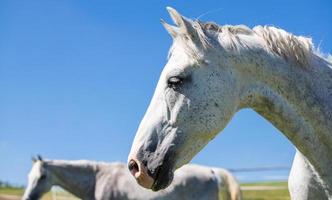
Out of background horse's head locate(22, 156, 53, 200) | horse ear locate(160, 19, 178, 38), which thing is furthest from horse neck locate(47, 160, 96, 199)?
horse ear locate(160, 19, 178, 38)

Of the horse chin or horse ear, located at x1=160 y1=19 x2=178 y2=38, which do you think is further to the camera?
horse ear, located at x1=160 y1=19 x2=178 y2=38

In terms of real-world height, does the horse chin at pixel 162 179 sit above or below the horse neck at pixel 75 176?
above

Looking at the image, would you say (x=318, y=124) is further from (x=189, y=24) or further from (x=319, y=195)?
(x=189, y=24)

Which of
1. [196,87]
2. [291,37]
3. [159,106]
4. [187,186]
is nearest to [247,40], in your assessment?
[291,37]

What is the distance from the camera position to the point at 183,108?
268 centimetres

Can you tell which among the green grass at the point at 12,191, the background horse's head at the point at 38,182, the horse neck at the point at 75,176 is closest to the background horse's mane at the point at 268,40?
the horse neck at the point at 75,176

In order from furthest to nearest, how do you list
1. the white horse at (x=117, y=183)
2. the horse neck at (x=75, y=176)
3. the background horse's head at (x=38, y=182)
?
the background horse's head at (x=38, y=182), the horse neck at (x=75, y=176), the white horse at (x=117, y=183)

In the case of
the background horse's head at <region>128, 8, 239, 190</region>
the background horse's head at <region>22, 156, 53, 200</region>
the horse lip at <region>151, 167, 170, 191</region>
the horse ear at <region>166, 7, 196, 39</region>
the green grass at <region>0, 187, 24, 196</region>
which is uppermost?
the horse ear at <region>166, 7, 196, 39</region>

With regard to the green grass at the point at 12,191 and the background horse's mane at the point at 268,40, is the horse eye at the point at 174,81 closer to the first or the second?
the background horse's mane at the point at 268,40

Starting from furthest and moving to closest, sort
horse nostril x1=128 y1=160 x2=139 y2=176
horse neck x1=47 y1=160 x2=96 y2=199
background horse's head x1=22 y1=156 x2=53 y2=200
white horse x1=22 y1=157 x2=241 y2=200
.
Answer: background horse's head x1=22 y1=156 x2=53 y2=200 < horse neck x1=47 y1=160 x2=96 y2=199 < white horse x1=22 y1=157 x2=241 y2=200 < horse nostril x1=128 y1=160 x2=139 y2=176

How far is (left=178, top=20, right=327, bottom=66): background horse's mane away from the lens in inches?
111

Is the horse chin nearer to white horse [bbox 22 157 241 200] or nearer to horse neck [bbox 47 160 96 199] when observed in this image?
white horse [bbox 22 157 241 200]

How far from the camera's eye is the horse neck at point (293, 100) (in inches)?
108

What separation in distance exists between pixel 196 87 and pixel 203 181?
726 centimetres
